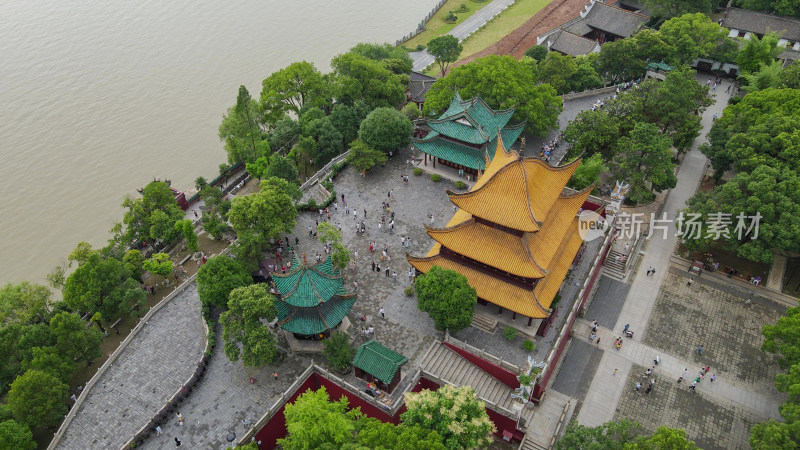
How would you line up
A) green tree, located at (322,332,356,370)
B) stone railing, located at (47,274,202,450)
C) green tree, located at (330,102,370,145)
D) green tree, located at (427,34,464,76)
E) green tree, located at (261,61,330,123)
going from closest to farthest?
stone railing, located at (47,274,202,450) → green tree, located at (322,332,356,370) → green tree, located at (330,102,370,145) → green tree, located at (261,61,330,123) → green tree, located at (427,34,464,76)

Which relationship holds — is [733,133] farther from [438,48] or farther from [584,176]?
[438,48]

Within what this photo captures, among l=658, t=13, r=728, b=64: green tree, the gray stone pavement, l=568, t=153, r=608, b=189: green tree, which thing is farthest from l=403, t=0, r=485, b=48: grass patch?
l=568, t=153, r=608, b=189: green tree

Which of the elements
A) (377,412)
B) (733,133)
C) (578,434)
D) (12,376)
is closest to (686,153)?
(733,133)

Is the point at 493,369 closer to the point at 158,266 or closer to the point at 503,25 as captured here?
the point at 158,266

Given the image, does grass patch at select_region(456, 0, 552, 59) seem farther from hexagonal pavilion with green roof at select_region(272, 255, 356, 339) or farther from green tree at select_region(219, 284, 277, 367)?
green tree at select_region(219, 284, 277, 367)

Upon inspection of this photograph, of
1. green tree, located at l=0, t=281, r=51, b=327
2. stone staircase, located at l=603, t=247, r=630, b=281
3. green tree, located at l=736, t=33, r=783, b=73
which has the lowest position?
green tree, located at l=736, t=33, r=783, b=73

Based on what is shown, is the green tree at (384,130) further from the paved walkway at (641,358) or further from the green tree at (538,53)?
the green tree at (538,53)

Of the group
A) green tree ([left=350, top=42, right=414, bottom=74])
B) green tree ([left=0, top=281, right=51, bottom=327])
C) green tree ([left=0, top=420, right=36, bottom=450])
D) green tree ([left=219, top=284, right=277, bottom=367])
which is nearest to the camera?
green tree ([left=0, top=420, right=36, bottom=450])
